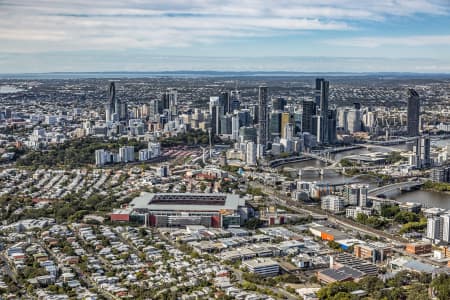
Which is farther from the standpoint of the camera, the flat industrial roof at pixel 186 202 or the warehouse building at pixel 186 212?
the flat industrial roof at pixel 186 202

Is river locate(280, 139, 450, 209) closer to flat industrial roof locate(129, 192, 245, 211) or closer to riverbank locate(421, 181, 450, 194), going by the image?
riverbank locate(421, 181, 450, 194)

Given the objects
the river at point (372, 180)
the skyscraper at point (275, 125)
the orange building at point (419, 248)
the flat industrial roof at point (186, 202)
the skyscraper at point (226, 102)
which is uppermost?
the skyscraper at point (226, 102)

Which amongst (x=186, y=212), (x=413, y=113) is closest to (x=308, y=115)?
(x=413, y=113)

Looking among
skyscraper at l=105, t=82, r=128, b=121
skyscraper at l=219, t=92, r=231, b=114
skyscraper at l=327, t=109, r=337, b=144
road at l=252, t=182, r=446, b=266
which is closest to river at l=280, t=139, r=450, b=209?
skyscraper at l=327, t=109, r=337, b=144

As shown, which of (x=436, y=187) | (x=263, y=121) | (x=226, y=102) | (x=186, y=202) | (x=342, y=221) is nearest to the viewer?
(x=342, y=221)

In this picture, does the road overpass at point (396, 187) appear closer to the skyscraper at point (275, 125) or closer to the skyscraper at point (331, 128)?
the skyscraper at point (331, 128)

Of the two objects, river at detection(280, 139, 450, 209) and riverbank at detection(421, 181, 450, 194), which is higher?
riverbank at detection(421, 181, 450, 194)

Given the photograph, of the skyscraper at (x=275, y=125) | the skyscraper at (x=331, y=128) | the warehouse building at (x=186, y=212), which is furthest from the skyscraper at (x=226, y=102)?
the warehouse building at (x=186, y=212)

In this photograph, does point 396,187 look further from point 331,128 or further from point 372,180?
point 331,128

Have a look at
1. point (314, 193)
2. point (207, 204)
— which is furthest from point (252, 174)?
point (207, 204)
